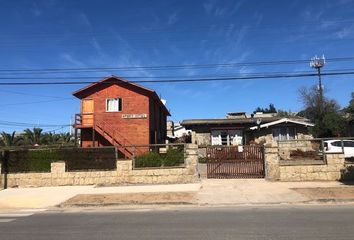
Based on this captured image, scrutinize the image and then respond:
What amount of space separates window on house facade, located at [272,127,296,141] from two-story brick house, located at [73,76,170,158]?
1150 centimetres

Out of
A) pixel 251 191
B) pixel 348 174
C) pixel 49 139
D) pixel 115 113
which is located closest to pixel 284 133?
pixel 115 113

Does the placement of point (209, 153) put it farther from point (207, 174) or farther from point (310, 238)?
point (310, 238)

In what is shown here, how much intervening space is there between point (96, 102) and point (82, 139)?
3.47 meters

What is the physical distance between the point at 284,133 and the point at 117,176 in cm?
2291

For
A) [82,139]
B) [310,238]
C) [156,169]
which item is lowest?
[310,238]

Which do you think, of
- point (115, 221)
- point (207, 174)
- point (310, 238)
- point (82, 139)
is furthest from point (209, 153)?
point (82, 139)

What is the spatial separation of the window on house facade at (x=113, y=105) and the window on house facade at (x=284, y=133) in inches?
559

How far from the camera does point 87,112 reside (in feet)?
125

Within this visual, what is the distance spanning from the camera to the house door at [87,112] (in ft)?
124

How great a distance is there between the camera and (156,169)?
2138 centimetres

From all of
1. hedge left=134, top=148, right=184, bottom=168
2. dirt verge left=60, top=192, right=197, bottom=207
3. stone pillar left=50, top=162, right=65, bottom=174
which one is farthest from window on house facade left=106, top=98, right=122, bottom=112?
dirt verge left=60, top=192, right=197, bottom=207

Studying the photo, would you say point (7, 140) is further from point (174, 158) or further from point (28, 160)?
point (174, 158)

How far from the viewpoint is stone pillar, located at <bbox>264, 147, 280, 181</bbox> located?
20.5m

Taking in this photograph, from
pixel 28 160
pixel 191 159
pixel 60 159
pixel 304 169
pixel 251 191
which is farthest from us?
pixel 28 160
